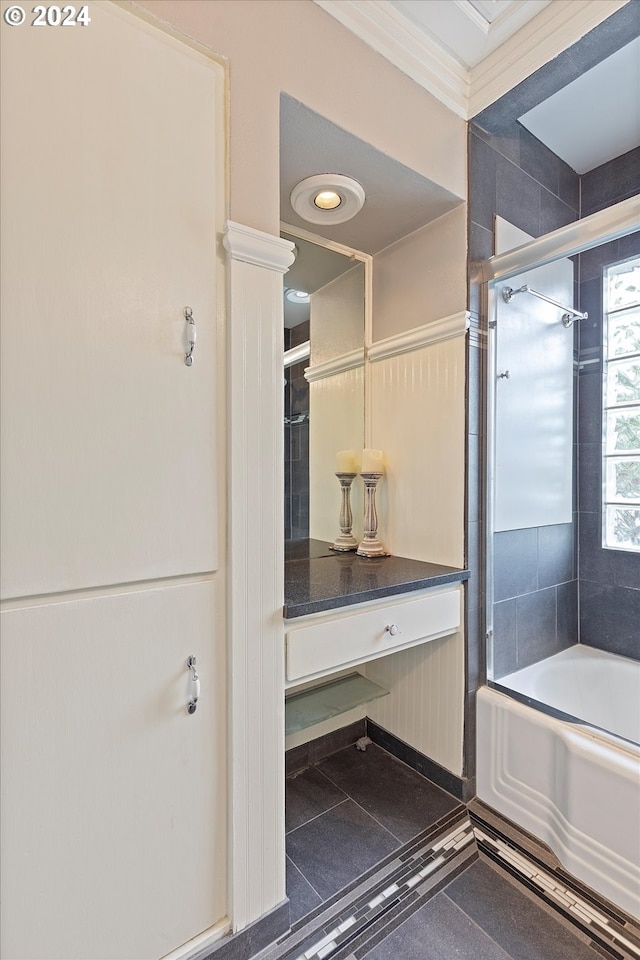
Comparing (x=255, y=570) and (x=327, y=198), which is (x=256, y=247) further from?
(x=255, y=570)

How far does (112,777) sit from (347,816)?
0.99 m

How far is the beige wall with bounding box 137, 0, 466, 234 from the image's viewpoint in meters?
1.04

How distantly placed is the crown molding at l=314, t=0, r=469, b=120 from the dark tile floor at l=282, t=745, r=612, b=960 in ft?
7.76

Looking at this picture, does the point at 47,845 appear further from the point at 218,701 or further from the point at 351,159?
the point at 351,159

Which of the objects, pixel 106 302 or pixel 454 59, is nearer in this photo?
pixel 106 302

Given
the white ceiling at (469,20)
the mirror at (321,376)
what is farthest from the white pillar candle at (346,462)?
the white ceiling at (469,20)

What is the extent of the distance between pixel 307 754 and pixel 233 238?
1.86 m

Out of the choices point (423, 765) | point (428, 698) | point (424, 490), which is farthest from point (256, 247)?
point (423, 765)

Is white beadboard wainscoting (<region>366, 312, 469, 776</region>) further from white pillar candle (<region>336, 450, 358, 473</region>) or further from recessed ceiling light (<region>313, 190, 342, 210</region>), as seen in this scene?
recessed ceiling light (<region>313, 190, 342, 210</region>)

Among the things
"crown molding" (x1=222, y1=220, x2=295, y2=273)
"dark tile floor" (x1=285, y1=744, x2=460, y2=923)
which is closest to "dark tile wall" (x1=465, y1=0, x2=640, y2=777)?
"dark tile floor" (x1=285, y1=744, x2=460, y2=923)

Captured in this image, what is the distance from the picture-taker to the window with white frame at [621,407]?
6.61 ft

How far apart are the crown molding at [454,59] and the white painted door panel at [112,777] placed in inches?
61.0

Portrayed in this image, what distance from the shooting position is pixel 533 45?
4.42 ft

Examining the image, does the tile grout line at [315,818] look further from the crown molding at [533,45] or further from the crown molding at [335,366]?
the crown molding at [533,45]
